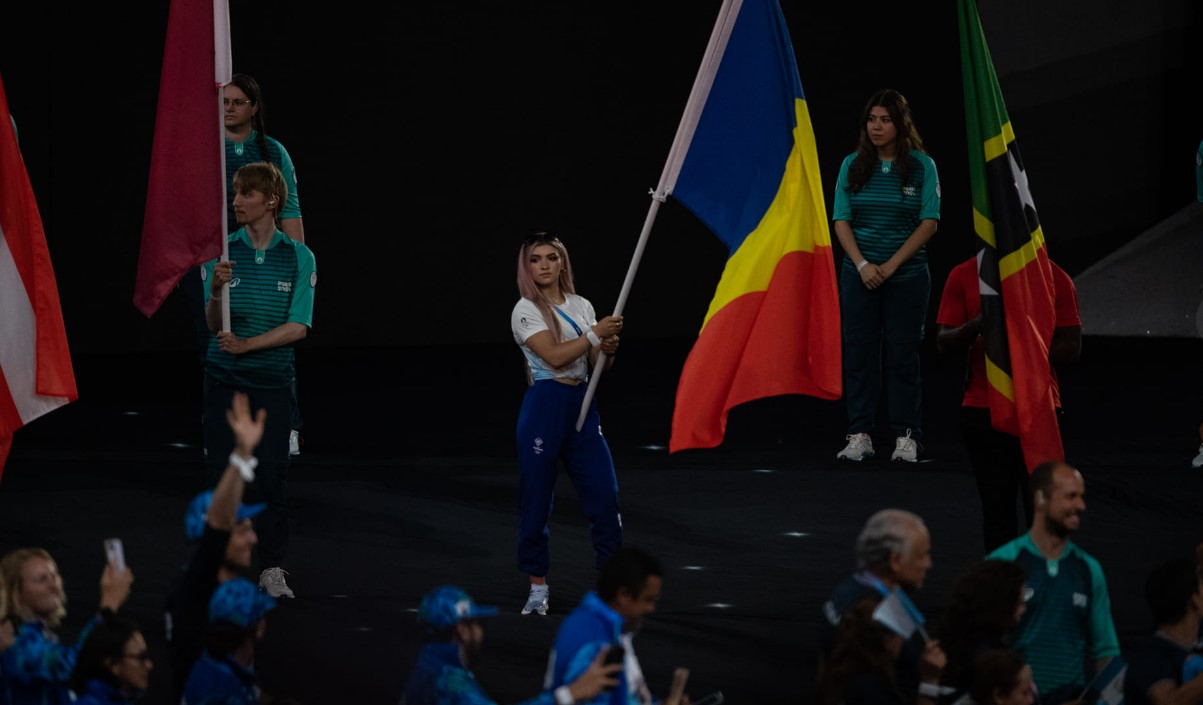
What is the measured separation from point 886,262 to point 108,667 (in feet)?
18.8

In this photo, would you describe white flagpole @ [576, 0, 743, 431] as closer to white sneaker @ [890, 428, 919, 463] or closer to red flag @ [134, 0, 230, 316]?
red flag @ [134, 0, 230, 316]

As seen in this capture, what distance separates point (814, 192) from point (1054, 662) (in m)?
2.15

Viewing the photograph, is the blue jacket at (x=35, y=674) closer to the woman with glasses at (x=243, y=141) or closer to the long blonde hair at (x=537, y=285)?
the long blonde hair at (x=537, y=285)

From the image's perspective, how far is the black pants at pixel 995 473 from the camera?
7.05m

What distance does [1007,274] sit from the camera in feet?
23.2

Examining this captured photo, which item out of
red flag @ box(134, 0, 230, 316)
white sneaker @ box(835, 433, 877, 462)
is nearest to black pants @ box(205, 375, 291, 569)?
red flag @ box(134, 0, 230, 316)

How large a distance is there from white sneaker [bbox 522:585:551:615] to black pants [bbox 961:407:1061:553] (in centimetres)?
166

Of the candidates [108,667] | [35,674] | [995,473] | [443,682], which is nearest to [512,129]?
[995,473]

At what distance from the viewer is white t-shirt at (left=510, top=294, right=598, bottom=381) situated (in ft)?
23.7

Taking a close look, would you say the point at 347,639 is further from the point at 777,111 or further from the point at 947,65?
the point at 947,65

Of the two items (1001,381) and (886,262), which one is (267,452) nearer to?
(1001,381)

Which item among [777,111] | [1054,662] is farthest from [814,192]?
[1054,662]

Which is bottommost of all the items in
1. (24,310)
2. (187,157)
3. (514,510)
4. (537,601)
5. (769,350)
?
(537,601)

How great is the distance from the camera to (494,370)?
13.9 m
